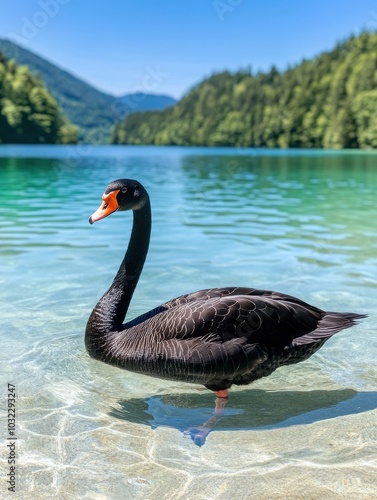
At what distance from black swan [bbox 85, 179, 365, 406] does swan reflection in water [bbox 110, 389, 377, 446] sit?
0.18 meters

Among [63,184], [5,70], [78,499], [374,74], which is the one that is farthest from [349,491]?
[5,70]

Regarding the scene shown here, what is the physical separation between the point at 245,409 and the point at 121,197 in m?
1.69

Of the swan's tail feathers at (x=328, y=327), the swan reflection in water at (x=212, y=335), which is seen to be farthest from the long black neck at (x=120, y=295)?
the swan's tail feathers at (x=328, y=327)

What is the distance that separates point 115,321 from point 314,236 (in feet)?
27.0

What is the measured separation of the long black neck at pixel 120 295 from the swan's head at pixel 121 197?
10cm

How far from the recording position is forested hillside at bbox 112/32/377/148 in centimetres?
9238

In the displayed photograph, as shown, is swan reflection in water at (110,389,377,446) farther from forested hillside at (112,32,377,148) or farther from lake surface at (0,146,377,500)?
forested hillside at (112,32,377,148)

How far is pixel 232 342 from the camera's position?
378 centimetres

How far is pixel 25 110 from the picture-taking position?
98.3 metres

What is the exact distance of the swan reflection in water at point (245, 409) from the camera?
3938 millimetres

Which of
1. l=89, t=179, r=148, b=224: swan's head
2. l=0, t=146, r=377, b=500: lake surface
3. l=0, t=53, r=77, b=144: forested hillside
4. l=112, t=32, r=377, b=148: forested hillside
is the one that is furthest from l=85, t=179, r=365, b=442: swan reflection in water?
l=0, t=53, r=77, b=144: forested hillside

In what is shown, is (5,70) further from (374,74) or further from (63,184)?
(63,184)

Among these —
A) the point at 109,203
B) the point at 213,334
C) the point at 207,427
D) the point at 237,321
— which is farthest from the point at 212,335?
the point at 109,203

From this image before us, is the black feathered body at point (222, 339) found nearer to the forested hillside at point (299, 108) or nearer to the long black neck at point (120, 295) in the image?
the long black neck at point (120, 295)
